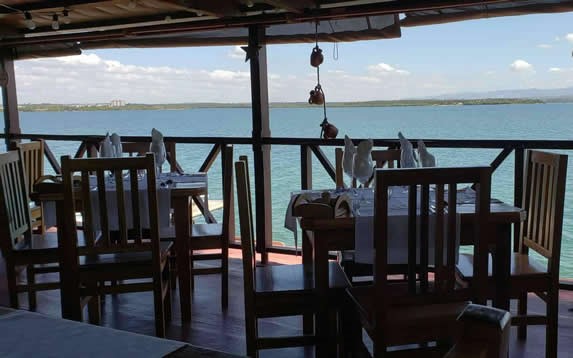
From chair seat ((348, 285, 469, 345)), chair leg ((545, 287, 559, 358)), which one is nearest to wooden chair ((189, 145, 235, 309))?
chair seat ((348, 285, 469, 345))

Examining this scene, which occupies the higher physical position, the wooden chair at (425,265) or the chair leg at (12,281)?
the wooden chair at (425,265)

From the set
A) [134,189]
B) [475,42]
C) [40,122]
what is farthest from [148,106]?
[134,189]

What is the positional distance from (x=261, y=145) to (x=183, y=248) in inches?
61.1

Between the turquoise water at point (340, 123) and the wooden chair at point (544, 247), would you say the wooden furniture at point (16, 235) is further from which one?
the turquoise water at point (340, 123)

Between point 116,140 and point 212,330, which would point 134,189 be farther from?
point 116,140

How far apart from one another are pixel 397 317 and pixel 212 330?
1408 mm

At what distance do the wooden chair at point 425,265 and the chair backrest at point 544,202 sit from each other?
2.14 ft

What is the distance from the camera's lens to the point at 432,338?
2.05m

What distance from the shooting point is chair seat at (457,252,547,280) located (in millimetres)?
2518

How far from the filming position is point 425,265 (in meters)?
2.05

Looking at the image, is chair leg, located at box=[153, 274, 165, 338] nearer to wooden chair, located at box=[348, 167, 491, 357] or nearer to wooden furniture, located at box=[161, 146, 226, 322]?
wooden furniture, located at box=[161, 146, 226, 322]

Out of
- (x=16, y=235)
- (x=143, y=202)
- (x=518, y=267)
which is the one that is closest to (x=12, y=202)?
(x=16, y=235)

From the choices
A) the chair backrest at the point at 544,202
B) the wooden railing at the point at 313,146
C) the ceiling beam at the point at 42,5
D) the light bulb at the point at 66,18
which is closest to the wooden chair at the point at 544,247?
the chair backrest at the point at 544,202

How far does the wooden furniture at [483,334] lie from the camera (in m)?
0.49
